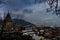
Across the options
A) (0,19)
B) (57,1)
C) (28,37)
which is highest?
(57,1)

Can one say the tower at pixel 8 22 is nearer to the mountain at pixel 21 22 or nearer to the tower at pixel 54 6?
the mountain at pixel 21 22

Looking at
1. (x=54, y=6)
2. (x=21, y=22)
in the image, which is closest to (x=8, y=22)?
(x=21, y=22)

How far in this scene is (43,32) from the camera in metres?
2.21

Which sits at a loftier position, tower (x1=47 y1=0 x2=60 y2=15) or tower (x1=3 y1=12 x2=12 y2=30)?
tower (x1=47 y1=0 x2=60 y2=15)

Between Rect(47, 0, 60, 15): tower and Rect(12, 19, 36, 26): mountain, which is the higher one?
Rect(47, 0, 60, 15): tower

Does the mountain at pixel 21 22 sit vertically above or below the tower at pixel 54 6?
below

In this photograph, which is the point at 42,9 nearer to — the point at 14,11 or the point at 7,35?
the point at 14,11

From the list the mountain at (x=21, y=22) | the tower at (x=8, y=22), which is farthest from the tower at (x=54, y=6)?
the tower at (x=8, y=22)

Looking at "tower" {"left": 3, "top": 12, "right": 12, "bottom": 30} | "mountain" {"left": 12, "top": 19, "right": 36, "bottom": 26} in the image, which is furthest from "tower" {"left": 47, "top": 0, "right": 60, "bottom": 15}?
"tower" {"left": 3, "top": 12, "right": 12, "bottom": 30}

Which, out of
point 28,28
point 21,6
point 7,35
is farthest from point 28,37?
point 21,6

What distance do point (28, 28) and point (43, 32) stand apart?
0.61 feet

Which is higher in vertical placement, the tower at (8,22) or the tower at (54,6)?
the tower at (54,6)

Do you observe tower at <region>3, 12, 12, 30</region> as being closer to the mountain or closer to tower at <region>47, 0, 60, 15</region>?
the mountain

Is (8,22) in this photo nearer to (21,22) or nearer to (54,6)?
(21,22)
